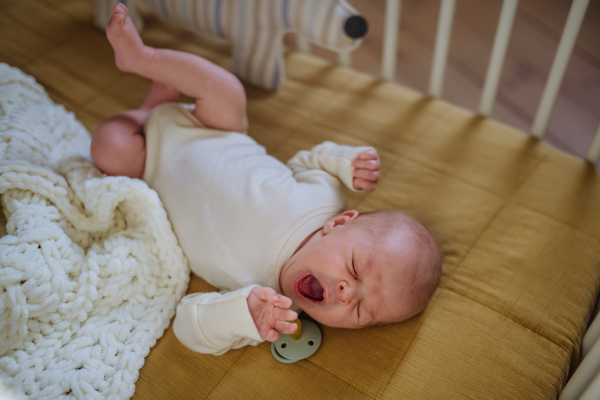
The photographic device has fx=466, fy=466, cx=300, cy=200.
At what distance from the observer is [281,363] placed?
824 millimetres

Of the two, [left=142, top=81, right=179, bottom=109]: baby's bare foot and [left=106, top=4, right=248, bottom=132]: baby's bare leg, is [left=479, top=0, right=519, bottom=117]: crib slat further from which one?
[left=142, top=81, right=179, bottom=109]: baby's bare foot

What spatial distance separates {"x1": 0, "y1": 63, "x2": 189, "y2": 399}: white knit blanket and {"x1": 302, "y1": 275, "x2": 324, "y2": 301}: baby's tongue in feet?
0.82

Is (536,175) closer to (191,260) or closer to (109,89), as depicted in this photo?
(191,260)

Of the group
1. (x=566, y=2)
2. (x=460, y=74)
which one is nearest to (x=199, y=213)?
(x=460, y=74)

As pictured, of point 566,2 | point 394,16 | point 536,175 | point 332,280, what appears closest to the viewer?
point 332,280

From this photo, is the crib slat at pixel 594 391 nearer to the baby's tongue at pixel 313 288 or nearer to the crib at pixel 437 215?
the crib at pixel 437 215

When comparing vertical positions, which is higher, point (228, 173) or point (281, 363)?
point (228, 173)

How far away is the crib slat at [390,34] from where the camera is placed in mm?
1186

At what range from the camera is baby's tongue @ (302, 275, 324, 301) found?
2.76ft

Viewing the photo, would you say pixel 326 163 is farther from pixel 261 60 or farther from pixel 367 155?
pixel 261 60

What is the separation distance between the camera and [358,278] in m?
0.79

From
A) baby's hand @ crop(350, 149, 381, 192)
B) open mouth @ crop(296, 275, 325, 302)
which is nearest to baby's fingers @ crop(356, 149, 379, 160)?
baby's hand @ crop(350, 149, 381, 192)

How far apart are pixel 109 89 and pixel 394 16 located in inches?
30.3

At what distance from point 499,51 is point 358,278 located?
26.4 inches
